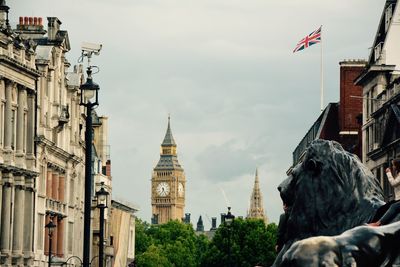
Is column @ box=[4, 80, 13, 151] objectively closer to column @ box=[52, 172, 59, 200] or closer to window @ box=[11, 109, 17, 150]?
window @ box=[11, 109, 17, 150]

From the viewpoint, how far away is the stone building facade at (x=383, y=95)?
8450cm

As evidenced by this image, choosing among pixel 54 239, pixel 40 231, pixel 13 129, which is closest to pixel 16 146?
pixel 13 129

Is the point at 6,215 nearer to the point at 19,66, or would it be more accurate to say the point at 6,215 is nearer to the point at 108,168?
the point at 19,66

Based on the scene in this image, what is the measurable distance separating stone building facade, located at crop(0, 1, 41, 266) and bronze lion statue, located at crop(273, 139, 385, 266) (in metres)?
60.7

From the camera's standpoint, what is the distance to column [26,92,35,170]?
78.2 m

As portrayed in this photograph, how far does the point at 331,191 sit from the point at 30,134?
68.1 meters

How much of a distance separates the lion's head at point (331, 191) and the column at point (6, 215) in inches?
2463

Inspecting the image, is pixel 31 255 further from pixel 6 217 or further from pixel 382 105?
pixel 382 105

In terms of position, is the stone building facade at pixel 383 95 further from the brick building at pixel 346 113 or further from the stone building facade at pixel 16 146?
the stone building facade at pixel 16 146

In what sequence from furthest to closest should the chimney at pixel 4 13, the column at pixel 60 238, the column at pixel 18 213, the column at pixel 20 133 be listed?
the column at pixel 60 238 → the column at pixel 20 133 → the column at pixel 18 213 → the chimney at pixel 4 13

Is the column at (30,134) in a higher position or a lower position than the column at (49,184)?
higher

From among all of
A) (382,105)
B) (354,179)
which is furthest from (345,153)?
(382,105)

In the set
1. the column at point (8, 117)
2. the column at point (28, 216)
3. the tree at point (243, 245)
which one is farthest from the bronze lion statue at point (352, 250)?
the tree at point (243, 245)

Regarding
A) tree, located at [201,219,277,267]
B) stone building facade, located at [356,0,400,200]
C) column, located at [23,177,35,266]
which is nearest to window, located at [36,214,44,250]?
column, located at [23,177,35,266]
